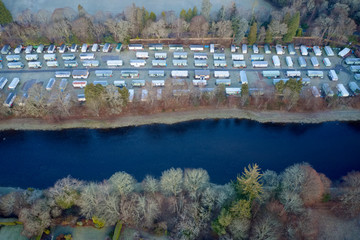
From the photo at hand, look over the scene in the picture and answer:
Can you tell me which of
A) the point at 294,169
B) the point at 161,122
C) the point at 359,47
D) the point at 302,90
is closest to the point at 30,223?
the point at 161,122

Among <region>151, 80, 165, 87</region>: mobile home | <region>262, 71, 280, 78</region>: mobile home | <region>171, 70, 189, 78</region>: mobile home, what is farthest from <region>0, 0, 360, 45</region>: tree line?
<region>151, 80, 165, 87</region>: mobile home

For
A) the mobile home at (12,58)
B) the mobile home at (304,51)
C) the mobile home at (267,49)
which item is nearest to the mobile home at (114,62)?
the mobile home at (12,58)

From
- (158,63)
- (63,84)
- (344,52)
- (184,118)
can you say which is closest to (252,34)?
(344,52)

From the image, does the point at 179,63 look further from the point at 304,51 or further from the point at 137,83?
the point at 304,51

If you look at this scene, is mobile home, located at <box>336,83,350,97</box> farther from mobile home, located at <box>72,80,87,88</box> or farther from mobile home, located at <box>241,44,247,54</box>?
mobile home, located at <box>72,80,87,88</box>

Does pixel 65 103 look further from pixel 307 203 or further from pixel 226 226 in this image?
pixel 307 203

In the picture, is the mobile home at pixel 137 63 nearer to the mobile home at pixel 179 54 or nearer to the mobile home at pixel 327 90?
the mobile home at pixel 179 54
